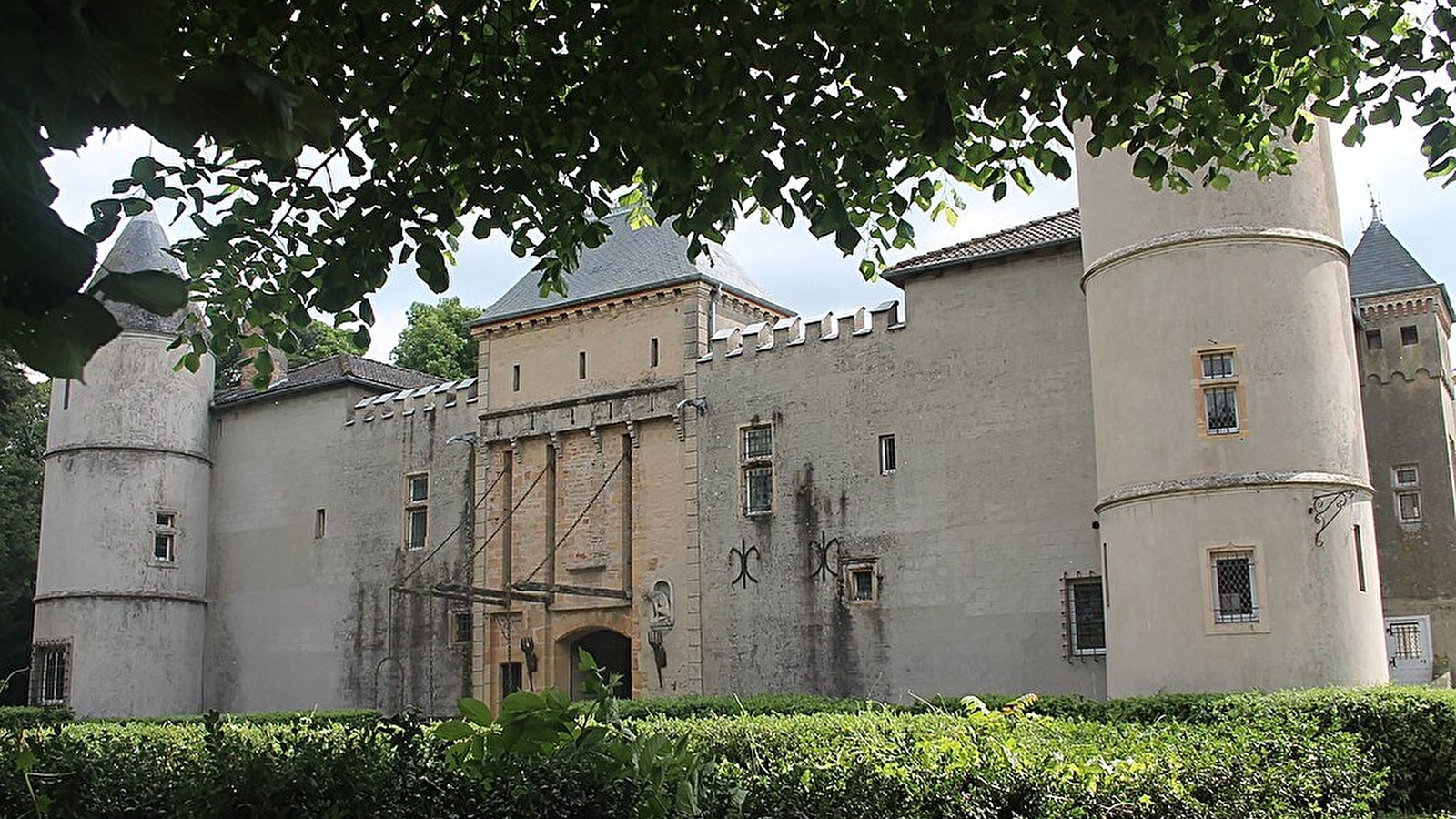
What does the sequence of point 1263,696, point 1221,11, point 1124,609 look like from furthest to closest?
point 1124,609 < point 1263,696 < point 1221,11

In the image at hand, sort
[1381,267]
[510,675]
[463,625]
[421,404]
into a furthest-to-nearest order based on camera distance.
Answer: [421,404], [463,625], [510,675], [1381,267]

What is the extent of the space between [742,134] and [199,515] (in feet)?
86.5

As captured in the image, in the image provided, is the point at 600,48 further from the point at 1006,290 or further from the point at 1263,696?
the point at 1006,290

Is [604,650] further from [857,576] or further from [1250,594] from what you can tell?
[1250,594]

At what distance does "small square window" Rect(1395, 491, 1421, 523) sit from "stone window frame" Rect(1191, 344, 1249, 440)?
820cm

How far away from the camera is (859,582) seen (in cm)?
2200

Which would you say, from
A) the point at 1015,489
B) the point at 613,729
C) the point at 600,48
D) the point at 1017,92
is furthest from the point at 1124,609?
the point at 613,729

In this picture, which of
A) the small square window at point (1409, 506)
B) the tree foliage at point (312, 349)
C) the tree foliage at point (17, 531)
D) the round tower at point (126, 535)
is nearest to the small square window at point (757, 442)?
the small square window at point (1409, 506)

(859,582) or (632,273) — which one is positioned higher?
(632,273)

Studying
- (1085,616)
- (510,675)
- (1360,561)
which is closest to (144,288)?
(1360,561)

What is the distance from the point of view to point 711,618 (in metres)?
23.4

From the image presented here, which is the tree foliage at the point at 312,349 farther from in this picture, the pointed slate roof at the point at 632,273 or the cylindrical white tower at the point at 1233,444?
the cylindrical white tower at the point at 1233,444

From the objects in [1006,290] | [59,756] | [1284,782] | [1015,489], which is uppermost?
[1006,290]

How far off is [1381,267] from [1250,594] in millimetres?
11439
